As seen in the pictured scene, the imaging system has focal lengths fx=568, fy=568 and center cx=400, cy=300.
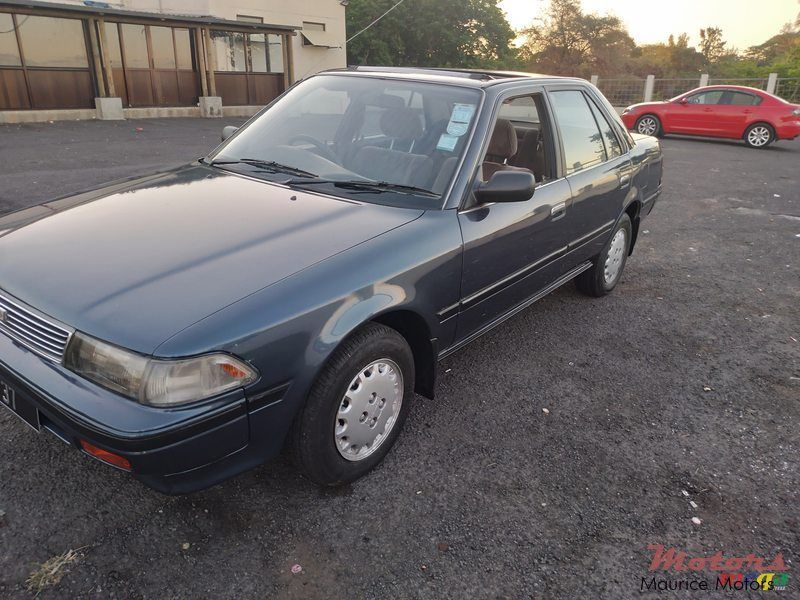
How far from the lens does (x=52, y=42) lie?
16.2 m

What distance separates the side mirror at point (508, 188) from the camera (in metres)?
2.69

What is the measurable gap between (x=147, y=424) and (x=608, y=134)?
384 cm

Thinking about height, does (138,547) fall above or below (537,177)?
below

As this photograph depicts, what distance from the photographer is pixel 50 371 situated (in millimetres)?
1927

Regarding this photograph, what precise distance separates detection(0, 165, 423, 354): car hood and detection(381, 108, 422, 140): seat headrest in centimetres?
56

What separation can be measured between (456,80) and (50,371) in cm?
241

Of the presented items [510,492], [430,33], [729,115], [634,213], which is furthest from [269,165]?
[430,33]

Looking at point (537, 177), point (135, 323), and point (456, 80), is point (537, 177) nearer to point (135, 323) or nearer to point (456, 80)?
point (456, 80)

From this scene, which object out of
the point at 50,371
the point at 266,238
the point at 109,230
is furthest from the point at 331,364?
the point at 109,230

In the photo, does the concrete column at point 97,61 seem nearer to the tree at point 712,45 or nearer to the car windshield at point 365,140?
the car windshield at point 365,140

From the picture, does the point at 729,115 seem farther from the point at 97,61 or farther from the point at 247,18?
the point at 97,61

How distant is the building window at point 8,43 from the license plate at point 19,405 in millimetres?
17446

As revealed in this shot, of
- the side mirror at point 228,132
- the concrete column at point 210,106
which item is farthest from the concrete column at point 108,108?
the side mirror at point 228,132

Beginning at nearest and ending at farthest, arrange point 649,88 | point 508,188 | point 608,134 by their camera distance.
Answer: point 508,188 < point 608,134 < point 649,88
